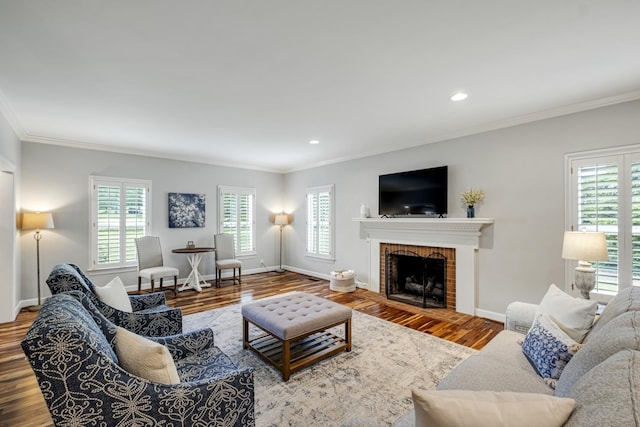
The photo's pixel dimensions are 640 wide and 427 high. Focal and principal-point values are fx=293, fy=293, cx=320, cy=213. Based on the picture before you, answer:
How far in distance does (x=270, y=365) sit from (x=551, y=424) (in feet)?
7.88

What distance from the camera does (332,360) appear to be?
2.85 metres

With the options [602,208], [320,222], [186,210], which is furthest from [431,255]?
[186,210]

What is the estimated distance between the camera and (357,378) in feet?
8.31

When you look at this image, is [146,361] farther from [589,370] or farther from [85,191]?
[85,191]

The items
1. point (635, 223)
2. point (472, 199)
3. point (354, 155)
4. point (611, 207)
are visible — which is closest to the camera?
point (635, 223)

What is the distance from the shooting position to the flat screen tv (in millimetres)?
4480

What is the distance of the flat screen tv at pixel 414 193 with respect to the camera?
14.7ft

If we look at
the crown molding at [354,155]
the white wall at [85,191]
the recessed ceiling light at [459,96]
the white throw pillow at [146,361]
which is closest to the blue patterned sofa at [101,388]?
the white throw pillow at [146,361]

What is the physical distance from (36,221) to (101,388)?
180 inches

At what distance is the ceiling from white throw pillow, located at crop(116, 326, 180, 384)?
1.92m

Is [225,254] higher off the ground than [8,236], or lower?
lower

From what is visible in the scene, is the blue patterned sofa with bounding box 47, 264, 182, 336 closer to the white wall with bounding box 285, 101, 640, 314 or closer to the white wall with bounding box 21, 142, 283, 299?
the white wall with bounding box 21, 142, 283, 299

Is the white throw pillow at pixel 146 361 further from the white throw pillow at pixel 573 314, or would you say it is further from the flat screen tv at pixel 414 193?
the flat screen tv at pixel 414 193

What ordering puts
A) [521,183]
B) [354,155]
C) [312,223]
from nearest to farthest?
[521,183] < [354,155] < [312,223]
